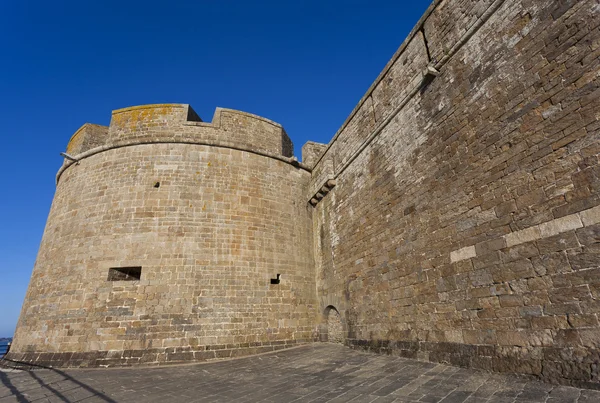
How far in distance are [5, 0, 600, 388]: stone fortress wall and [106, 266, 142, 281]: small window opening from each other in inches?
6.6

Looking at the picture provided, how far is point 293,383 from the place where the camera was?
485cm

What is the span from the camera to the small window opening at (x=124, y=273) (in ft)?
26.8

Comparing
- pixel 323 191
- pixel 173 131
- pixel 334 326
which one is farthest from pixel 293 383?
pixel 173 131

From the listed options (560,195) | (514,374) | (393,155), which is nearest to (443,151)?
(393,155)

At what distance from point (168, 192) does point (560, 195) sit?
29.0ft

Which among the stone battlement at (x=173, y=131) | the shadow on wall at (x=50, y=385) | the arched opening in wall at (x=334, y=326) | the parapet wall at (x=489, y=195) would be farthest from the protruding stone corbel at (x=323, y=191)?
the shadow on wall at (x=50, y=385)

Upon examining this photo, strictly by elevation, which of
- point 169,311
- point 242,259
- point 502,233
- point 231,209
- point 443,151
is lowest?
point 169,311

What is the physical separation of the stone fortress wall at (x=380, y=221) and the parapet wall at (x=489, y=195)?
2cm

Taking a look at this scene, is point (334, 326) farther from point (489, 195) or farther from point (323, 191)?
point (489, 195)

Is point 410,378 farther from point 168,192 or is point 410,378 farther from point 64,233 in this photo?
point 64,233

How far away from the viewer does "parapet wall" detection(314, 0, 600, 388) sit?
356cm

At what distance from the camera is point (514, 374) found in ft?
12.8

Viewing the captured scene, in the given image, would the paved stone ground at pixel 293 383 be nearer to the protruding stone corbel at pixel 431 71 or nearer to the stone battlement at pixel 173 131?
the protruding stone corbel at pixel 431 71

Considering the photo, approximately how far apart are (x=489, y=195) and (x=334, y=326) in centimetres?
604
